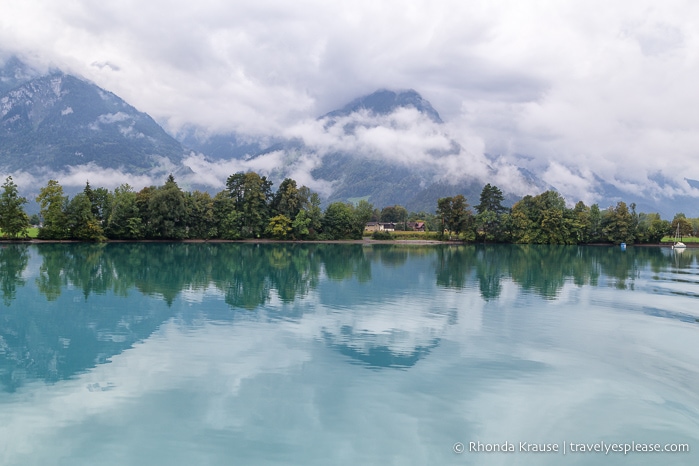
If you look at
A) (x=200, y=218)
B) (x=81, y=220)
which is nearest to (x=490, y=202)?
(x=200, y=218)

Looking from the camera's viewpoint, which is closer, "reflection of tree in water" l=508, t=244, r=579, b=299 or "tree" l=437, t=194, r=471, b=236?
"reflection of tree in water" l=508, t=244, r=579, b=299

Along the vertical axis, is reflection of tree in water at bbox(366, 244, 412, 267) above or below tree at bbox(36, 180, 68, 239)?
below

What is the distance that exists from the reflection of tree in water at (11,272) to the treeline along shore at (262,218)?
25.2 m

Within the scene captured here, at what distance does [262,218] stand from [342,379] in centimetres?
8646

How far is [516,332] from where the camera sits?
21.6 meters

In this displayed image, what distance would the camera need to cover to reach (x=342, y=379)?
1512 cm

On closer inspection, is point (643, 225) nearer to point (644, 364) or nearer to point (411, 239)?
point (411, 239)

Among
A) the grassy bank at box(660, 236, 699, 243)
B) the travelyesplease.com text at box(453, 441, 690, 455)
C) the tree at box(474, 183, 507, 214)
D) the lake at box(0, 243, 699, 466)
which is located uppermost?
the tree at box(474, 183, 507, 214)

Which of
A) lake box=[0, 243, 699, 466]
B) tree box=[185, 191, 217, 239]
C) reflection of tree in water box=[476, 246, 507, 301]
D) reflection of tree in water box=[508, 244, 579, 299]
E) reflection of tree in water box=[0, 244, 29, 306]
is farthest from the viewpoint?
tree box=[185, 191, 217, 239]

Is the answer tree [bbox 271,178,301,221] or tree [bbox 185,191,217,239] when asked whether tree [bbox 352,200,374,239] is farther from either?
tree [bbox 185,191,217,239]

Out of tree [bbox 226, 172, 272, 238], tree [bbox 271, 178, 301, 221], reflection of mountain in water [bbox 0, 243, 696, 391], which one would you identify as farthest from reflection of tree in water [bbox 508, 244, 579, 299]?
tree [bbox 226, 172, 272, 238]

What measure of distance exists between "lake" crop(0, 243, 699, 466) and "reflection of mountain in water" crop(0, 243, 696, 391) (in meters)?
0.18

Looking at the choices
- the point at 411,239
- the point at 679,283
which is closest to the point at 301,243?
the point at 411,239

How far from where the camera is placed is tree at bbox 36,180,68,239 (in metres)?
82.2
